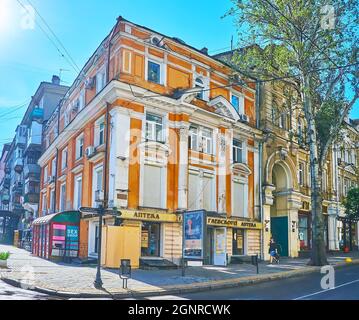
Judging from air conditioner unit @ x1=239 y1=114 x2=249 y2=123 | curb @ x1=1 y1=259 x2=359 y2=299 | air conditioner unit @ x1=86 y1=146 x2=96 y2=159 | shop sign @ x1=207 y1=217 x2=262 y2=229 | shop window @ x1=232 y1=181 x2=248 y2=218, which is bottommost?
curb @ x1=1 y1=259 x2=359 y2=299

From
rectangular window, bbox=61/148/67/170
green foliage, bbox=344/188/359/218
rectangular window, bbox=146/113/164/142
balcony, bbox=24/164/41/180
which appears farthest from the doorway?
balcony, bbox=24/164/41/180

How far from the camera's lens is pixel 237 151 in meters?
29.0

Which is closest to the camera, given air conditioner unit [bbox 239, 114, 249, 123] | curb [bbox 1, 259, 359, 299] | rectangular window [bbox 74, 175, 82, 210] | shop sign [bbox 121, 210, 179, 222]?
curb [bbox 1, 259, 359, 299]

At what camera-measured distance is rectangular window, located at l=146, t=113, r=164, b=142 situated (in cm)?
2359

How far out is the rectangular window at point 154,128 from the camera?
77.4 ft

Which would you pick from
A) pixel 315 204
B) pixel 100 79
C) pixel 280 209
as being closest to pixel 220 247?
pixel 315 204

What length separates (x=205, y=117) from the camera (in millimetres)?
Answer: 26047

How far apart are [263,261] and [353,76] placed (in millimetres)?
12630

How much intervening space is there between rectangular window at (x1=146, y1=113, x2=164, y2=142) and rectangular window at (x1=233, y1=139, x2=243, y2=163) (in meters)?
6.66

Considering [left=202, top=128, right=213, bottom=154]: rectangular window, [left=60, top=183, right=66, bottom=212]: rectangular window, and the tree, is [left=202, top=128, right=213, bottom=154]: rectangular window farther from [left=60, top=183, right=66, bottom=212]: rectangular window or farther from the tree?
[left=60, top=183, right=66, bottom=212]: rectangular window

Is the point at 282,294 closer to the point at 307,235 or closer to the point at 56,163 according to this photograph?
the point at 307,235

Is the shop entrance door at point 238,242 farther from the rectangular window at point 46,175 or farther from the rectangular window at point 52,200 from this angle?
the rectangular window at point 46,175

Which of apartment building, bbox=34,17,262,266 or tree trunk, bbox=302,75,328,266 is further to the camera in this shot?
tree trunk, bbox=302,75,328,266
